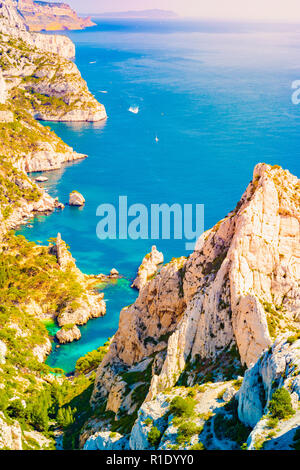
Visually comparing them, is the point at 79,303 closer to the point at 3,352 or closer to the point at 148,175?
the point at 3,352

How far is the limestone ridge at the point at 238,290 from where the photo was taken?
35375 mm

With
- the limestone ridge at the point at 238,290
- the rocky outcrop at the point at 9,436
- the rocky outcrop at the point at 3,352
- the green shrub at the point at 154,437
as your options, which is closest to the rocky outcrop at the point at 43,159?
the rocky outcrop at the point at 3,352

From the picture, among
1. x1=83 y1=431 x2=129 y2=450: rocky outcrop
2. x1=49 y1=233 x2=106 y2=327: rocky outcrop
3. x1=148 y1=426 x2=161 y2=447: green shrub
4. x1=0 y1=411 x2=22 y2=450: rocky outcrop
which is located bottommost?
x1=0 y1=411 x2=22 y2=450: rocky outcrop

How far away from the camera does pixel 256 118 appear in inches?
7613

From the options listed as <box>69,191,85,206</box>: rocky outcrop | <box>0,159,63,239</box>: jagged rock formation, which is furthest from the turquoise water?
<box>0,159,63,239</box>: jagged rock formation

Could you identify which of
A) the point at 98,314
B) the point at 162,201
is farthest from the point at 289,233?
the point at 162,201

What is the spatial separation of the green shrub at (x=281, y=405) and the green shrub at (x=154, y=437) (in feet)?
26.6

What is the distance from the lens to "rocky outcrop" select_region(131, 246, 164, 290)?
9769cm

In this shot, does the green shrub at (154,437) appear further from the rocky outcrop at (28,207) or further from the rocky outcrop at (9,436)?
the rocky outcrop at (28,207)

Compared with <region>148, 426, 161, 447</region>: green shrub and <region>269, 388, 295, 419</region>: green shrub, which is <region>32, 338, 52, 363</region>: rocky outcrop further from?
<region>269, 388, 295, 419</region>: green shrub

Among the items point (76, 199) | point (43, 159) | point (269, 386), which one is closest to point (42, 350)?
point (269, 386)

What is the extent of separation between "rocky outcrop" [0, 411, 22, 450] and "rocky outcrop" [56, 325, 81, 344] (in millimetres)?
36874
